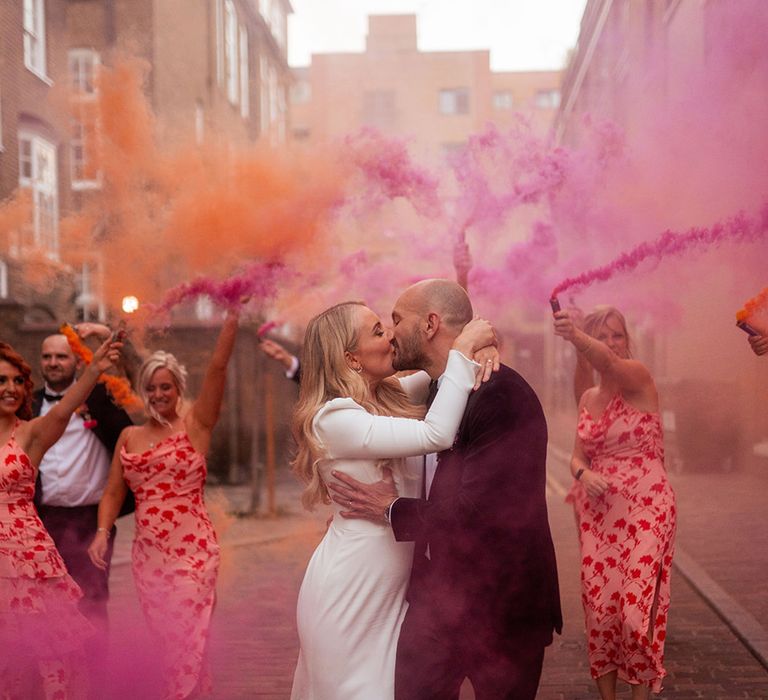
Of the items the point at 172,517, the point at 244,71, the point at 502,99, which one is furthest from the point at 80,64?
the point at 172,517

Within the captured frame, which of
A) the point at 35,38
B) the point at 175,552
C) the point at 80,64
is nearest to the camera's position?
the point at 175,552

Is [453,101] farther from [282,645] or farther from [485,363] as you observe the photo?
[485,363]

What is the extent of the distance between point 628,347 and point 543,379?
24.9m

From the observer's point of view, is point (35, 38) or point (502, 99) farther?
point (35, 38)

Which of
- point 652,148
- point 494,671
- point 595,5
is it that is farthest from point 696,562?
point 494,671

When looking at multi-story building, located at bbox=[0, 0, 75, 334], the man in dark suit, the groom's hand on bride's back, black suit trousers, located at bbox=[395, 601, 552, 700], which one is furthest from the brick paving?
multi-story building, located at bbox=[0, 0, 75, 334]

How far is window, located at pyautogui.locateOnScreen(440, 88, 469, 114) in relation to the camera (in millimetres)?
9375

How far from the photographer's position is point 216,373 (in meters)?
5.08

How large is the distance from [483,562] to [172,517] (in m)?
2.33

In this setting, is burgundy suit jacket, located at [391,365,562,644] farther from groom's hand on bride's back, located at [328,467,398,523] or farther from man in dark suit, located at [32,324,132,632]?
man in dark suit, located at [32,324,132,632]

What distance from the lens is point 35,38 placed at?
1456cm

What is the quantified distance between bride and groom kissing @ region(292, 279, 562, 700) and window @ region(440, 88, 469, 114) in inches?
259

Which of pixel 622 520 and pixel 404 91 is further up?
pixel 404 91

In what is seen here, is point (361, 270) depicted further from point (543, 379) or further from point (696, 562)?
point (543, 379)
